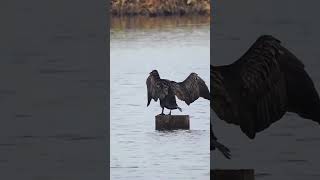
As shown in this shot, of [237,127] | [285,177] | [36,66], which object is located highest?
[36,66]

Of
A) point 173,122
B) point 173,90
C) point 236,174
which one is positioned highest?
point 173,90

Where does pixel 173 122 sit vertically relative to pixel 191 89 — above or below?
below

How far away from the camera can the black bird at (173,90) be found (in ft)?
17.6

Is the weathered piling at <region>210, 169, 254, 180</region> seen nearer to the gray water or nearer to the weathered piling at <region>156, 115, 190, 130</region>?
the gray water

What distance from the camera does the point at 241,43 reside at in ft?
17.4

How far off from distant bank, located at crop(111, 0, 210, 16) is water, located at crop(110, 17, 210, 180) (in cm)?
5

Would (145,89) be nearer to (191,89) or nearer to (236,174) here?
(191,89)

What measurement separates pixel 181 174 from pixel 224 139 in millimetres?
397

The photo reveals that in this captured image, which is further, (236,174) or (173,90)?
(173,90)

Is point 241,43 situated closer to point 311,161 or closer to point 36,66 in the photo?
point 311,161

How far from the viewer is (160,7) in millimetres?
5363

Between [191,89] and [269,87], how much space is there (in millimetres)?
556

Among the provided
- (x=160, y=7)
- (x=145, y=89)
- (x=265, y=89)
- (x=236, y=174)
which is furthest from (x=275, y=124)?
(x=160, y=7)

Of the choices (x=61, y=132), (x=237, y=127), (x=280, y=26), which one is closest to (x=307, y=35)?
(x=280, y=26)
